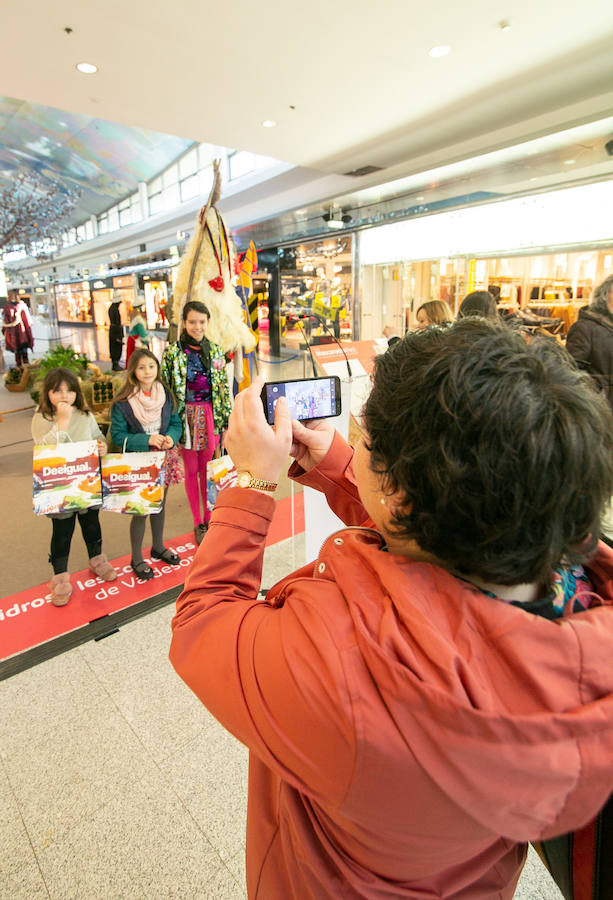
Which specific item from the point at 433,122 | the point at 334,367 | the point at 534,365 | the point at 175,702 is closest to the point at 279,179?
the point at 433,122

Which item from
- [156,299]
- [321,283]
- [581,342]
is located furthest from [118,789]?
[156,299]

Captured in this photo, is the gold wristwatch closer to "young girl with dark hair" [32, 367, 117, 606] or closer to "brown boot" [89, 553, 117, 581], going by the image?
"young girl with dark hair" [32, 367, 117, 606]

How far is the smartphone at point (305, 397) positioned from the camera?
1314mm

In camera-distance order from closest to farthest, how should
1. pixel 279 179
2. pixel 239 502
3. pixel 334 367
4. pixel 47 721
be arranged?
pixel 239 502
pixel 47 721
pixel 334 367
pixel 279 179

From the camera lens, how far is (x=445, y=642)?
438 millimetres

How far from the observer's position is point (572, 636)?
0.44 m

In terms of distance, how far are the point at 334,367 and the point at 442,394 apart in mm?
Result: 2104

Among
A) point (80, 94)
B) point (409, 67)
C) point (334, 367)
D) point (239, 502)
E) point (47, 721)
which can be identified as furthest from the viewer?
point (80, 94)

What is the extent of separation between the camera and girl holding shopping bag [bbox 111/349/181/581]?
8.89 feet

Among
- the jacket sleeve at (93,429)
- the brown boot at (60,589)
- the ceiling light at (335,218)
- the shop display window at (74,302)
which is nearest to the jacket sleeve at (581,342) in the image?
the jacket sleeve at (93,429)

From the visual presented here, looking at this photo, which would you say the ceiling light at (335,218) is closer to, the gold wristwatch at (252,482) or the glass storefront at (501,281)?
the glass storefront at (501,281)

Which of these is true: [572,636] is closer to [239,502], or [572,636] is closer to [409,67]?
[239,502]

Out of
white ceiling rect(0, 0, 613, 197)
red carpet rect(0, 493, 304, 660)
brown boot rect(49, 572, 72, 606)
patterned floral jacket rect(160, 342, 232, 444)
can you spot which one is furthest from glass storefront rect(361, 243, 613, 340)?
brown boot rect(49, 572, 72, 606)

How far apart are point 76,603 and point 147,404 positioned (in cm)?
114
